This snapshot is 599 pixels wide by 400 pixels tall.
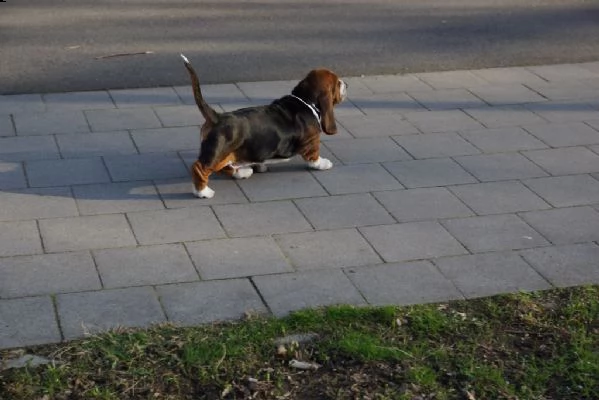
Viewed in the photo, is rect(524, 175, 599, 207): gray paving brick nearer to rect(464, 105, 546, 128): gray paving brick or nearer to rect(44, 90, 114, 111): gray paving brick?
rect(464, 105, 546, 128): gray paving brick

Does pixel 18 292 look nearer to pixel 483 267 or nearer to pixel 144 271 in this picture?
pixel 144 271

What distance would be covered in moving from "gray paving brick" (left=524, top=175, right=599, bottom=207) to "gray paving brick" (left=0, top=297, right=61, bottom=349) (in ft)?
10.9

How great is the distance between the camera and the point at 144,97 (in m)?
8.70

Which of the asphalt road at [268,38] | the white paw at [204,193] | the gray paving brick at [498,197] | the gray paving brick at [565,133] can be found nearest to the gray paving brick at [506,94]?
the gray paving brick at [565,133]

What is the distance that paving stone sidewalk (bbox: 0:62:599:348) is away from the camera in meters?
5.41

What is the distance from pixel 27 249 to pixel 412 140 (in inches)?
125

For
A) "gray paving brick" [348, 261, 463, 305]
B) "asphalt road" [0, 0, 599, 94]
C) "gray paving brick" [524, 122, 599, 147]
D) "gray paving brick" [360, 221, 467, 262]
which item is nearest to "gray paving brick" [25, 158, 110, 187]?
"asphalt road" [0, 0, 599, 94]

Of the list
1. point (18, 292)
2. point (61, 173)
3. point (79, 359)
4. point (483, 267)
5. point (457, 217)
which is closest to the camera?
point (79, 359)

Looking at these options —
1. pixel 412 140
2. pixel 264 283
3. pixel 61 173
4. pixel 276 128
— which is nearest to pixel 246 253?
pixel 264 283

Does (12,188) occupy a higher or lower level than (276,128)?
lower

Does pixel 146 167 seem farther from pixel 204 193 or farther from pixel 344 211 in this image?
pixel 344 211

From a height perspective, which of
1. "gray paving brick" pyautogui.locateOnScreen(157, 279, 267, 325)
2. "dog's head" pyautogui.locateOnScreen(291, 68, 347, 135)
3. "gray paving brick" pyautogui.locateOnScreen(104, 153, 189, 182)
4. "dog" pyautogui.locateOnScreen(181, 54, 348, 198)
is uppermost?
"dog's head" pyautogui.locateOnScreen(291, 68, 347, 135)

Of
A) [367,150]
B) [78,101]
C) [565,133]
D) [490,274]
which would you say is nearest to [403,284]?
[490,274]

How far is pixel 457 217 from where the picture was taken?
6.46 metres
